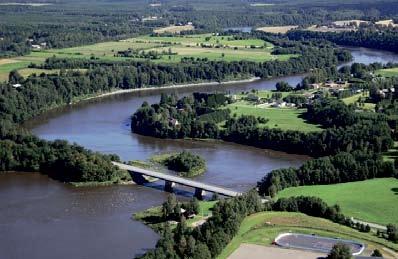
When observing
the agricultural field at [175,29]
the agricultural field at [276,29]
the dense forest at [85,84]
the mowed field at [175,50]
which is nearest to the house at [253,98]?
the dense forest at [85,84]

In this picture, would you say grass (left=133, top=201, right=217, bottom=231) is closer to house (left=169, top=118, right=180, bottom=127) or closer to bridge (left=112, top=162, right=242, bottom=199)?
bridge (left=112, top=162, right=242, bottom=199)

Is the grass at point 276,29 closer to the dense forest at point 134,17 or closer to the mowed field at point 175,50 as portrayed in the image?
the dense forest at point 134,17

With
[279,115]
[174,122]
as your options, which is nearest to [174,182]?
[174,122]

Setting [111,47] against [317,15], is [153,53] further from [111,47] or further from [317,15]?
[317,15]

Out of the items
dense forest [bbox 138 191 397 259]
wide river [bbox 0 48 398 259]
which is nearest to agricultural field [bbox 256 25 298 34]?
wide river [bbox 0 48 398 259]

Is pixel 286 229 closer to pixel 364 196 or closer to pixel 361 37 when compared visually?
pixel 364 196

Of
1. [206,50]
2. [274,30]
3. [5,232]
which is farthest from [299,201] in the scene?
[274,30]

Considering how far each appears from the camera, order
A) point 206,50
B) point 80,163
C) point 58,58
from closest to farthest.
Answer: point 80,163, point 58,58, point 206,50
